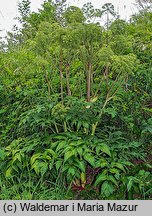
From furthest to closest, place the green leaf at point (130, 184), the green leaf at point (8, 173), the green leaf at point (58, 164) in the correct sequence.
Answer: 1. the green leaf at point (8, 173)
2. the green leaf at point (58, 164)
3. the green leaf at point (130, 184)

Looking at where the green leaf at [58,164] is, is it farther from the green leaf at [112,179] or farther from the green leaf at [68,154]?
the green leaf at [112,179]

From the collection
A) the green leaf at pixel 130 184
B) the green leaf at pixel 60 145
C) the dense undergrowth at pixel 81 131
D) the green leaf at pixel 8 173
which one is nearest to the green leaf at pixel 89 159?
the dense undergrowth at pixel 81 131

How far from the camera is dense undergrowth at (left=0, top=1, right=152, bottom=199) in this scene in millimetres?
3174

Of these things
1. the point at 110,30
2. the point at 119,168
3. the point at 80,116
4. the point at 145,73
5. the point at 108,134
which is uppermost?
the point at 110,30

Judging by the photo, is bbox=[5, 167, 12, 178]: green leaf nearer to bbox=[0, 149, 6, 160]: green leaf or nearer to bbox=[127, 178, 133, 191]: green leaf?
bbox=[0, 149, 6, 160]: green leaf

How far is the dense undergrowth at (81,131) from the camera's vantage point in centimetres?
317

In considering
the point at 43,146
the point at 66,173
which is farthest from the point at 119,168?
the point at 43,146

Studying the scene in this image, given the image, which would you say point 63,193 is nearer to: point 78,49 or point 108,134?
point 108,134

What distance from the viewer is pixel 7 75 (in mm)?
4766

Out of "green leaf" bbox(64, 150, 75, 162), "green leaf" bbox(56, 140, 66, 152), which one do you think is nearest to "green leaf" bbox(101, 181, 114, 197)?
"green leaf" bbox(64, 150, 75, 162)

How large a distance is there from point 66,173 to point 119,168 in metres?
0.49

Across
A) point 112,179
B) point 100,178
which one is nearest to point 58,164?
point 100,178

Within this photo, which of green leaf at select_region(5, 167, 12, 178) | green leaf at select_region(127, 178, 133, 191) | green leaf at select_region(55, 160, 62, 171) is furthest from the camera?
green leaf at select_region(5, 167, 12, 178)

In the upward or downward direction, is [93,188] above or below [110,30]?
below
